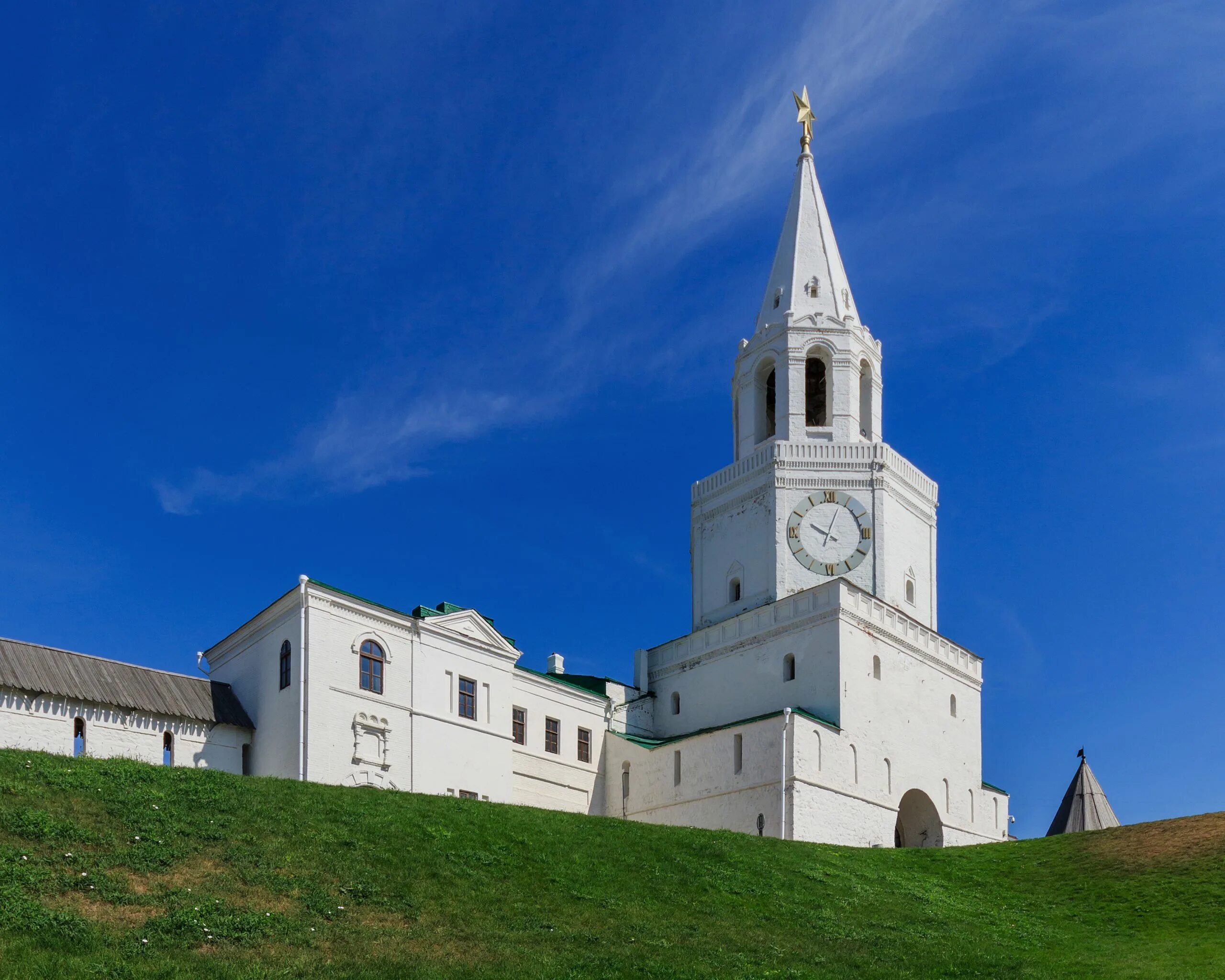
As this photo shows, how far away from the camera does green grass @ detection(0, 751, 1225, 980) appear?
21484 millimetres

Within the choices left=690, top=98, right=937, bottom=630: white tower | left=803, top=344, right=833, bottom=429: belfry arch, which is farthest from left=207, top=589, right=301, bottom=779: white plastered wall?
left=803, top=344, right=833, bottom=429: belfry arch

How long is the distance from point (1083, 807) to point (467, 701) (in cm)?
2703

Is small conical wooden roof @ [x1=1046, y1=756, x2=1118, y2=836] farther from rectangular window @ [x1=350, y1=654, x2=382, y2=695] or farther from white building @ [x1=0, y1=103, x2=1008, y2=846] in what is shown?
rectangular window @ [x1=350, y1=654, x2=382, y2=695]

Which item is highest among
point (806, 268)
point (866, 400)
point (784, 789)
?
point (806, 268)

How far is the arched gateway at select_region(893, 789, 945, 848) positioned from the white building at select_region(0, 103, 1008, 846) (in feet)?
0.30

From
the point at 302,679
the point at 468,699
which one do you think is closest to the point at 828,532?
the point at 468,699

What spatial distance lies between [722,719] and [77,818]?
28.2 meters

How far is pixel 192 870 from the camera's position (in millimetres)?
24203

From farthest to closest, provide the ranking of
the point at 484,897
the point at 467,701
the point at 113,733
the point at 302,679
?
the point at 467,701 < the point at 302,679 < the point at 113,733 < the point at 484,897

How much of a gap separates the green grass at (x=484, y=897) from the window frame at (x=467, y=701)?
34.5 ft

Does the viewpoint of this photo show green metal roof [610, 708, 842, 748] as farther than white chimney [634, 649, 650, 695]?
No

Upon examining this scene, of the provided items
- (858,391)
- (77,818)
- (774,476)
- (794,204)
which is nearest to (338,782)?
(77,818)

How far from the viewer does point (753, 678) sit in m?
49.0

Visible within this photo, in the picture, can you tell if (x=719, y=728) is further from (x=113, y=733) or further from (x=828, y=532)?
(x=113, y=733)
